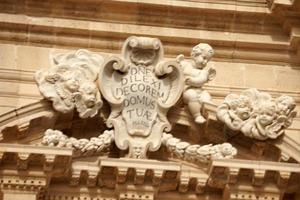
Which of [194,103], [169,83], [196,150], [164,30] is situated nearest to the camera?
[196,150]

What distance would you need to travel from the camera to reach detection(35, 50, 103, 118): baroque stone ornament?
15.7m

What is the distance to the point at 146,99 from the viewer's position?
52.4 feet

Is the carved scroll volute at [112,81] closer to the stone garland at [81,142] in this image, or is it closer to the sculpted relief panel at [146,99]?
the sculpted relief panel at [146,99]

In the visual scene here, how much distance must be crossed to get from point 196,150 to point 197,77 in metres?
0.72

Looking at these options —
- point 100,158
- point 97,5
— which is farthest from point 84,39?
point 100,158

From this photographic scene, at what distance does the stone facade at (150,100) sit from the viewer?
15.6 m

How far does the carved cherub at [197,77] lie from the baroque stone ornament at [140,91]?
10cm

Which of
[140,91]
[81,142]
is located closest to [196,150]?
[140,91]

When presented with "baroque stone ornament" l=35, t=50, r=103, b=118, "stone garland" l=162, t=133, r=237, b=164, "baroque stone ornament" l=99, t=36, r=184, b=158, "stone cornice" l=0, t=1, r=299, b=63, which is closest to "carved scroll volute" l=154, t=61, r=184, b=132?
"baroque stone ornament" l=99, t=36, r=184, b=158

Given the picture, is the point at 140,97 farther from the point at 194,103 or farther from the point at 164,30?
the point at 164,30

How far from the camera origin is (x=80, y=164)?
15695mm

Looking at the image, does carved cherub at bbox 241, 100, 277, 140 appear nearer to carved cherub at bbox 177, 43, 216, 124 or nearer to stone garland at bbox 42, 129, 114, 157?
carved cherub at bbox 177, 43, 216, 124

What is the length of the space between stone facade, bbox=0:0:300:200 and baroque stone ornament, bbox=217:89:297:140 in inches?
0.5

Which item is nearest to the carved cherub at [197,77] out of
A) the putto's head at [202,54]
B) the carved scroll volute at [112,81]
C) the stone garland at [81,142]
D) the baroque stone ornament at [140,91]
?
the putto's head at [202,54]
